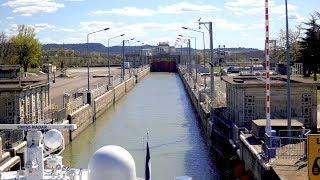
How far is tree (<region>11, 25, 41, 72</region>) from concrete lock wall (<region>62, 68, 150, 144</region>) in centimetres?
3249

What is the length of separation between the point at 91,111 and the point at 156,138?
11.2 metres

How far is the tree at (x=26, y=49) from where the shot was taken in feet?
342

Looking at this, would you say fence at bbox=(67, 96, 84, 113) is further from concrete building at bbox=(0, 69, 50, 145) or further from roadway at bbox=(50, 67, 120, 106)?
concrete building at bbox=(0, 69, 50, 145)

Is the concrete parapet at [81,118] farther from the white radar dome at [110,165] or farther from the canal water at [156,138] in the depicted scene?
the white radar dome at [110,165]

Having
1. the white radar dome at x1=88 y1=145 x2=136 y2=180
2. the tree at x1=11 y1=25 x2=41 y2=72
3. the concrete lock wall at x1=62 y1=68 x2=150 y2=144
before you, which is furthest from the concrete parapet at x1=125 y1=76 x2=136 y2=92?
the white radar dome at x1=88 y1=145 x2=136 y2=180

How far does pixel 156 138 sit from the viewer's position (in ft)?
132

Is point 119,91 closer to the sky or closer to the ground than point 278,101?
closer to the ground

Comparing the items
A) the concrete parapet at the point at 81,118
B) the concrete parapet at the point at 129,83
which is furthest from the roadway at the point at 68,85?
the concrete parapet at the point at 81,118

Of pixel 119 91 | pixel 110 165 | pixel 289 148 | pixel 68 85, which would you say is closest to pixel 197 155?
pixel 289 148

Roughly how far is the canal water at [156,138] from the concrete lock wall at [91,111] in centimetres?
53

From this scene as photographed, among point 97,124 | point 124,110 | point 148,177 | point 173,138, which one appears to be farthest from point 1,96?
point 124,110

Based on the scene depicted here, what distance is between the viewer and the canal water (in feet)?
99.9

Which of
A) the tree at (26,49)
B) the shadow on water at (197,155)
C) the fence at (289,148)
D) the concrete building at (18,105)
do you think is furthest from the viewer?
the tree at (26,49)

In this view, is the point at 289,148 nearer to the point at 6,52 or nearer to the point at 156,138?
the point at 156,138
